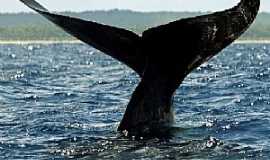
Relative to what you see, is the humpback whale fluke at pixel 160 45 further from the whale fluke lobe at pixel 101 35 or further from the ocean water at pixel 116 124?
the ocean water at pixel 116 124

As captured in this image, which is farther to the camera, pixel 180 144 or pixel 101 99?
pixel 101 99

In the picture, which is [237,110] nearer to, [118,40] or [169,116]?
[169,116]

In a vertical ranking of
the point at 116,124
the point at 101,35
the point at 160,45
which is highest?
the point at 101,35

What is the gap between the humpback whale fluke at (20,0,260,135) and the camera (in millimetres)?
8570

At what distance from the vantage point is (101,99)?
17031mm

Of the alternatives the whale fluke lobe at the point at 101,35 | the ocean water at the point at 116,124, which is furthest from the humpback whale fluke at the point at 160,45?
the ocean water at the point at 116,124

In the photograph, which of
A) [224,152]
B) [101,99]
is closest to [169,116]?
[224,152]

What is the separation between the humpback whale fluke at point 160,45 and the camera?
28.1 feet

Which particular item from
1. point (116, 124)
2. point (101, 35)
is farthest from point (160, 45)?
point (116, 124)

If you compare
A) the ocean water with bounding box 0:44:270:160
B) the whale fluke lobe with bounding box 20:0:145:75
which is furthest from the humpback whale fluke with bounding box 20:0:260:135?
the ocean water with bounding box 0:44:270:160

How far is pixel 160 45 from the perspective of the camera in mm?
8828

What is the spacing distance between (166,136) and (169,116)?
1.00 feet

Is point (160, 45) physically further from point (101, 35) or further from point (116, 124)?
point (116, 124)

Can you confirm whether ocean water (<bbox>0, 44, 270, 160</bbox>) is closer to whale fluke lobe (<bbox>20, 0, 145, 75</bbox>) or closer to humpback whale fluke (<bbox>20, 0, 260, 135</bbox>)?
humpback whale fluke (<bbox>20, 0, 260, 135</bbox>)
